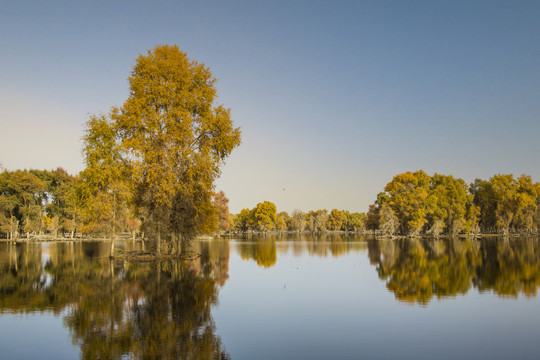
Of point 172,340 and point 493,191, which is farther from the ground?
point 493,191

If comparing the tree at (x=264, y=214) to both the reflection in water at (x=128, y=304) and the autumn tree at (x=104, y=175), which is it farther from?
the reflection in water at (x=128, y=304)

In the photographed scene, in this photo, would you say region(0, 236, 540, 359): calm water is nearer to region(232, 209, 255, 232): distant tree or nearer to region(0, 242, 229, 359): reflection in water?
region(0, 242, 229, 359): reflection in water

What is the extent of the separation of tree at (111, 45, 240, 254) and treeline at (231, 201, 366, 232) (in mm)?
104984

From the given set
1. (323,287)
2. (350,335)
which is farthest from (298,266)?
(350,335)

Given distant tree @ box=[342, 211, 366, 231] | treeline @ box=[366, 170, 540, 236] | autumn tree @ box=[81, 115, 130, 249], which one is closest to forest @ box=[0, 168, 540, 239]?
treeline @ box=[366, 170, 540, 236]

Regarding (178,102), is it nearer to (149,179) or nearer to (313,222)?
(149,179)

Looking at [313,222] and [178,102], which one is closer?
[178,102]

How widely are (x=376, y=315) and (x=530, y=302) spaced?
7632 millimetres

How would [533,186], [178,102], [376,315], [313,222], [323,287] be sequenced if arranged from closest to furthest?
[376,315] < [323,287] < [178,102] < [533,186] < [313,222]

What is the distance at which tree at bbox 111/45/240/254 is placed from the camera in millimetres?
30000

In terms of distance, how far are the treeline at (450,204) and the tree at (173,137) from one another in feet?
205

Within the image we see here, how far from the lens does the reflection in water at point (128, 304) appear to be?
9.62 metres

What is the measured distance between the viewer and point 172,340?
10.0 m

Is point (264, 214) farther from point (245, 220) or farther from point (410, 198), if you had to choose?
point (410, 198)
